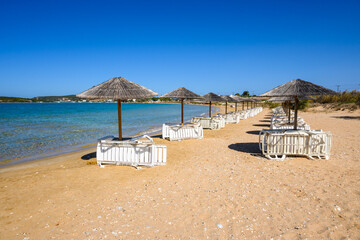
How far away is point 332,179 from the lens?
4.91 metres

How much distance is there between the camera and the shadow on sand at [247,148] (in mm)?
7857

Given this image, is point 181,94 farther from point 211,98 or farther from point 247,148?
point 247,148

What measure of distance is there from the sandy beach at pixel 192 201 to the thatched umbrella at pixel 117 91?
2140 millimetres

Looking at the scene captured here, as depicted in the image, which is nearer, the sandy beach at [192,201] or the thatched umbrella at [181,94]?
the sandy beach at [192,201]

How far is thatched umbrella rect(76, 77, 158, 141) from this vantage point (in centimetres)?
613

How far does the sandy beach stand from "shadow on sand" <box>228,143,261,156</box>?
4.12ft

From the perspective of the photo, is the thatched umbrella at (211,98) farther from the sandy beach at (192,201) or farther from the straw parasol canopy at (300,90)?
the sandy beach at (192,201)

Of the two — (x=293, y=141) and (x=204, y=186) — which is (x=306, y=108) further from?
(x=204, y=186)

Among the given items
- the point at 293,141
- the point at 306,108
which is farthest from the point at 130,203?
the point at 306,108

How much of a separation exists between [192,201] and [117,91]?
3963 mm

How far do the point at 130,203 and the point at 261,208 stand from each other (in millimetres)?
2458

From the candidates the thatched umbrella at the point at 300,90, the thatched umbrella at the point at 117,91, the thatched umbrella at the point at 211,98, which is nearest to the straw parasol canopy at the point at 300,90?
the thatched umbrella at the point at 300,90

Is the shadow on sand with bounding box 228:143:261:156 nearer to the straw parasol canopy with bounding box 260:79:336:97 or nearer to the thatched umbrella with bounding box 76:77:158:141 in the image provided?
the straw parasol canopy with bounding box 260:79:336:97

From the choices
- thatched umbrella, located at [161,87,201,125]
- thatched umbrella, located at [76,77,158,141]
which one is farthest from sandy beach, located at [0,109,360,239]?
thatched umbrella, located at [161,87,201,125]
